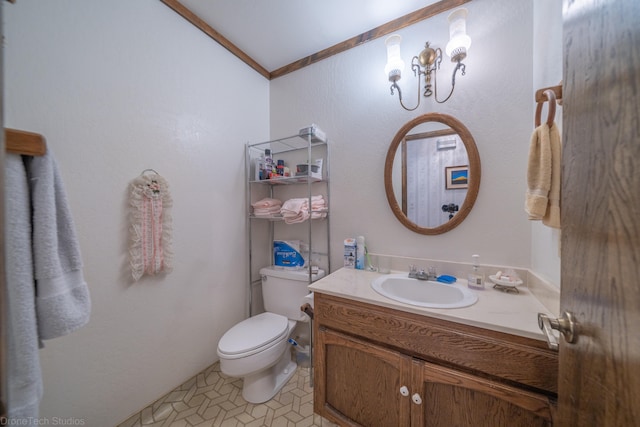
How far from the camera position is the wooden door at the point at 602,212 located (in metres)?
0.31

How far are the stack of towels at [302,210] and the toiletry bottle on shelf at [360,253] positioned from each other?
0.34 metres

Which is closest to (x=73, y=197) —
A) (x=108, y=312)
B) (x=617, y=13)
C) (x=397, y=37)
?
(x=108, y=312)

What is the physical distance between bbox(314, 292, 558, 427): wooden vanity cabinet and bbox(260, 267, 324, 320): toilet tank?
1.43 feet

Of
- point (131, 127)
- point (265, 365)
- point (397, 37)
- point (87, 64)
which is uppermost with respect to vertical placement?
point (397, 37)

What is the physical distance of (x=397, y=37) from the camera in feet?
4.29

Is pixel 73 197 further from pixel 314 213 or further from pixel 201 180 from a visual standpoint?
pixel 314 213

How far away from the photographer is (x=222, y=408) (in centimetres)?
128

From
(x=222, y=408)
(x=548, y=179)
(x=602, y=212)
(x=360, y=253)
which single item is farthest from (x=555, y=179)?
(x=222, y=408)

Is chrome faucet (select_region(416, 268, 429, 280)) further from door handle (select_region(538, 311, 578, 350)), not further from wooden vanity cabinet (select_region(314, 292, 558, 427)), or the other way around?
door handle (select_region(538, 311, 578, 350))

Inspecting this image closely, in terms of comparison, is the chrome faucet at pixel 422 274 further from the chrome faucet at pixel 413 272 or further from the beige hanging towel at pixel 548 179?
the beige hanging towel at pixel 548 179

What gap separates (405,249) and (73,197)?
5.79 ft

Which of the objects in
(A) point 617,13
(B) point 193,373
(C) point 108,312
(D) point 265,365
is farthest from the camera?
(B) point 193,373

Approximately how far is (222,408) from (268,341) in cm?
49

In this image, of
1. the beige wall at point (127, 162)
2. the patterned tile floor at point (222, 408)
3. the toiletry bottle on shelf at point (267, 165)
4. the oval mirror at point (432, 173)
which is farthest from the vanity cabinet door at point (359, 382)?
the toiletry bottle on shelf at point (267, 165)
